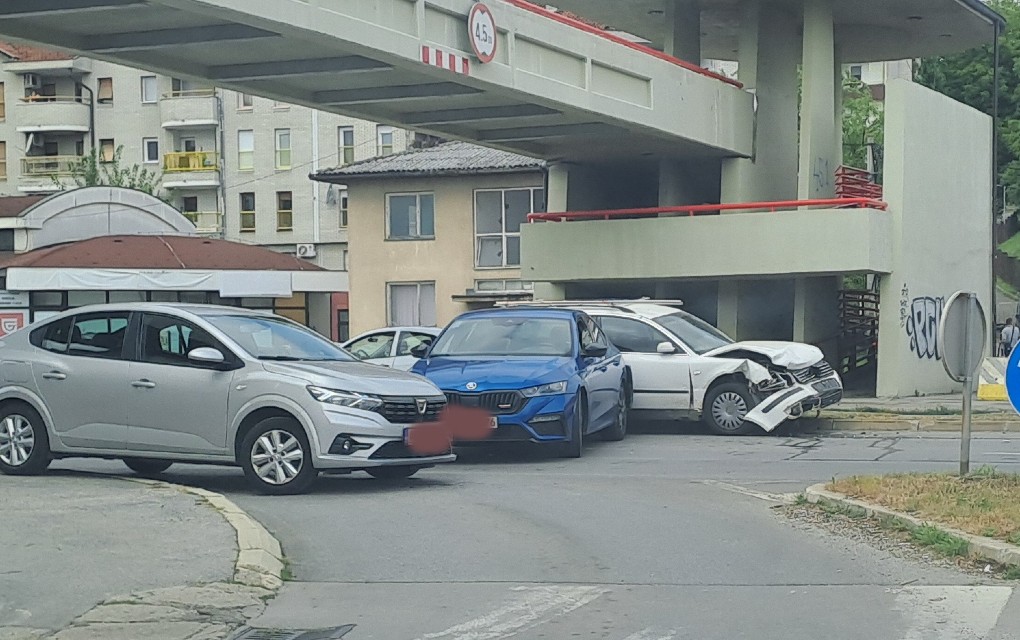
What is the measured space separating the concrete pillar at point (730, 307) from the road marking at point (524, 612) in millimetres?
19766

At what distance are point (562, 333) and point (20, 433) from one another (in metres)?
6.09

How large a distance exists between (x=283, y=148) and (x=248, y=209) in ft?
11.1

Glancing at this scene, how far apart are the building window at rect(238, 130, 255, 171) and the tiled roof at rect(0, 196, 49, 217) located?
1680cm

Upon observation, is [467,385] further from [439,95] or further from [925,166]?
[925,166]

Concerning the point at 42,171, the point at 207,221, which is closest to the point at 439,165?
the point at 207,221

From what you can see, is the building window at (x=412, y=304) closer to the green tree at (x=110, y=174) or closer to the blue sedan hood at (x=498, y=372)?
the green tree at (x=110, y=174)

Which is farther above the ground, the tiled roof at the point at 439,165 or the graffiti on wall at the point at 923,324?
the tiled roof at the point at 439,165

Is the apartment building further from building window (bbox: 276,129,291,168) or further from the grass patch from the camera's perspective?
the grass patch

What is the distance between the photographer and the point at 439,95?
71.3 ft

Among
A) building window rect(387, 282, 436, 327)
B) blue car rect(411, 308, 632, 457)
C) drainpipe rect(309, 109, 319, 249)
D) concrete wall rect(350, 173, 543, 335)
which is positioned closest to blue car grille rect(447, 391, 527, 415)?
blue car rect(411, 308, 632, 457)

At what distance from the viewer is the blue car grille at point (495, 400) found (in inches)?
593

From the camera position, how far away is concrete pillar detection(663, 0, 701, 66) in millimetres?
29031

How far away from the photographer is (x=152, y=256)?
42.8 metres

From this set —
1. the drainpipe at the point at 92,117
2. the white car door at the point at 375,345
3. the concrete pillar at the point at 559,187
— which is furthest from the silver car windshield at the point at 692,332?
the drainpipe at the point at 92,117
